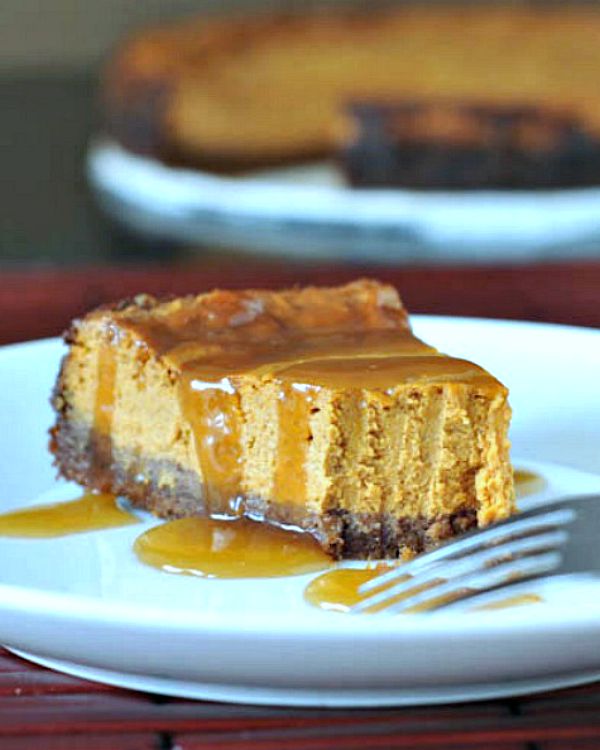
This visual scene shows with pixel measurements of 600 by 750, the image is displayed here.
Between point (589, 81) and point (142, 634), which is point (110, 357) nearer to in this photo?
point (142, 634)

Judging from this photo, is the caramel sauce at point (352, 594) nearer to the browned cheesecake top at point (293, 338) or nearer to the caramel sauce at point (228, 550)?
the caramel sauce at point (228, 550)

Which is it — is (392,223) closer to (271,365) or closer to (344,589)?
(271,365)

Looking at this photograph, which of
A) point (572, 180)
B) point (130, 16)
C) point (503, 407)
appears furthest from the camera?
point (130, 16)

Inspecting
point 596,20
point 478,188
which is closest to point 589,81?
point 596,20

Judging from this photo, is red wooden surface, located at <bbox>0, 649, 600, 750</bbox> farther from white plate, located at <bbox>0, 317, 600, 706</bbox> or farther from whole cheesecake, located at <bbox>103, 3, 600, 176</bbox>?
whole cheesecake, located at <bbox>103, 3, 600, 176</bbox>

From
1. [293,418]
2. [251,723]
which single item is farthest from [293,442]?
[251,723]

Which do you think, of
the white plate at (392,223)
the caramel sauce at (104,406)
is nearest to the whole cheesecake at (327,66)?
the white plate at (392,223)

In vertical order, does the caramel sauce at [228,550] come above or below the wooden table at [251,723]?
above
